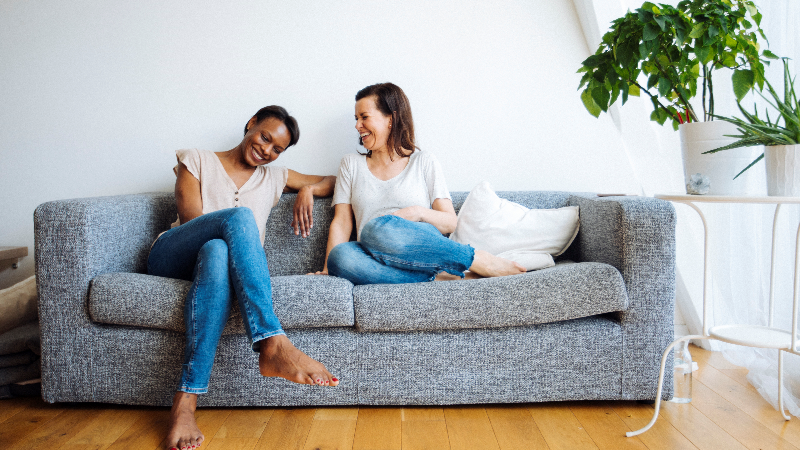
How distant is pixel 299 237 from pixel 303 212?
0.55 ft

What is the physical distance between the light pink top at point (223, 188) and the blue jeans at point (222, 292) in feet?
1.22

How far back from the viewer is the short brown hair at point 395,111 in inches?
83.9

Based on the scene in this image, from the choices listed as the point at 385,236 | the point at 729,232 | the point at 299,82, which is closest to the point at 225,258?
the point at 385,236

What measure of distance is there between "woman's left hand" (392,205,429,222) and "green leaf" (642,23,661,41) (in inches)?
35.7

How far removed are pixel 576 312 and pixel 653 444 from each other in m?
0.38

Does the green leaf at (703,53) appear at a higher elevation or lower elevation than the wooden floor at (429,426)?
higher

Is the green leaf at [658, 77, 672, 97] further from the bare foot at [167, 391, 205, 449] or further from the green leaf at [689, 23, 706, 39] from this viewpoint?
the bare foot at [167, 391, 205, 449]

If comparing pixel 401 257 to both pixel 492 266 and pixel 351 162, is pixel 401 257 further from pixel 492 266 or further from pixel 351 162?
pixel 351 162

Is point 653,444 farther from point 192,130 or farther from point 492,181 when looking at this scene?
point 192,130

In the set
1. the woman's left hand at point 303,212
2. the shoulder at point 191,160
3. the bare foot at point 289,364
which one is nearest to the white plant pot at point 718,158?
the bare foot at point 289,364

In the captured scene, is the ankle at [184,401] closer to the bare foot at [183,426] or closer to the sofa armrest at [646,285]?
the bare foot at [183,426]

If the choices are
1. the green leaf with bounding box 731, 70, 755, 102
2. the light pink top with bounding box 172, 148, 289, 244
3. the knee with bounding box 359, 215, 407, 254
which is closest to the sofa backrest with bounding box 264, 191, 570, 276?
the light pink top with bounding box 172, 148, 289, 244

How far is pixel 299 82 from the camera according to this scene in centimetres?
245

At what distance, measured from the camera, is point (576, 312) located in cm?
154
